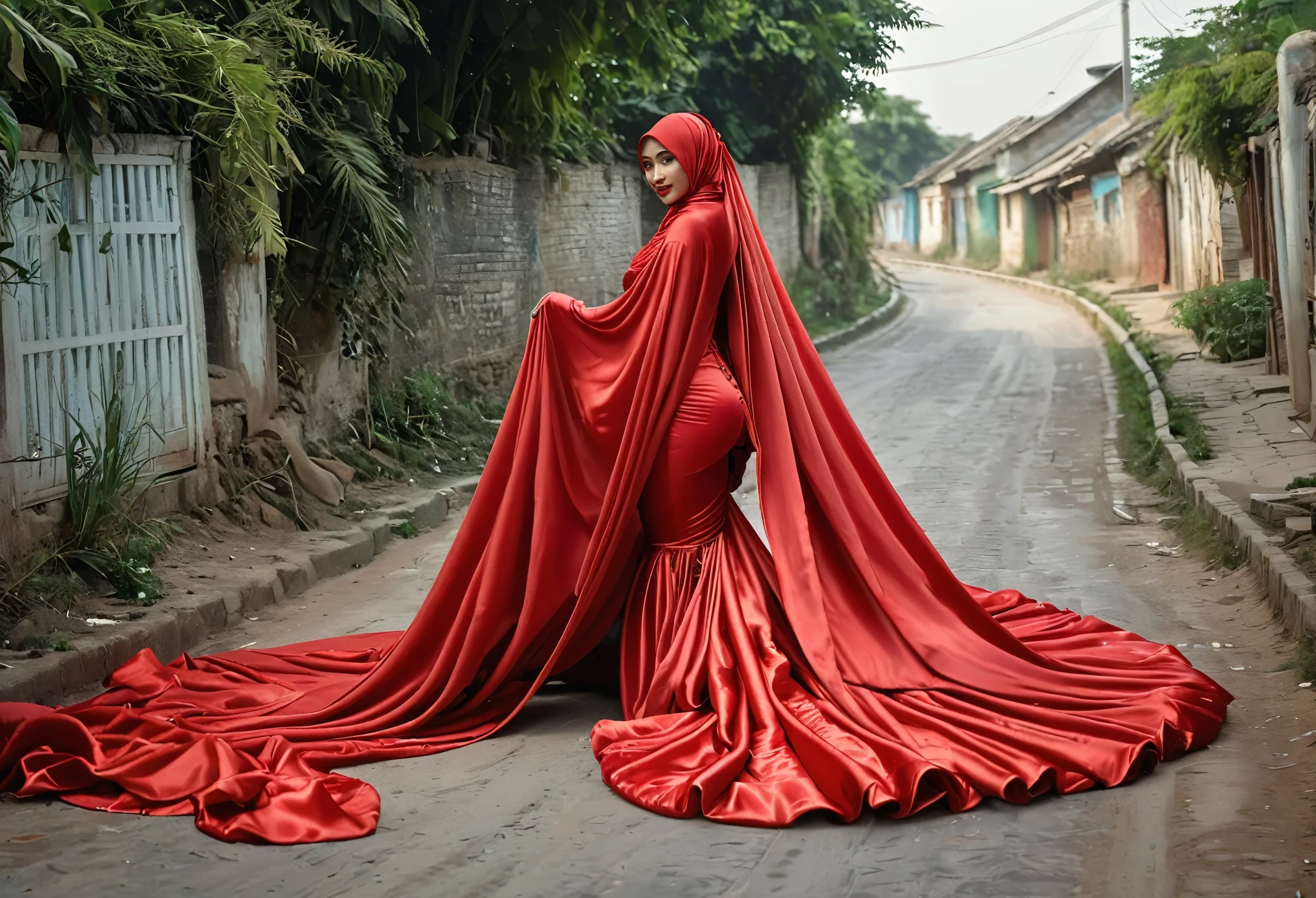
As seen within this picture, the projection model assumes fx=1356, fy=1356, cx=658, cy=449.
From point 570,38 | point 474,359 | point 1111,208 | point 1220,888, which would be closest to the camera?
point 1220,888

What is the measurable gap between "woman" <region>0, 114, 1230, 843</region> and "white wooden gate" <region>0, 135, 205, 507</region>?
6.31ft

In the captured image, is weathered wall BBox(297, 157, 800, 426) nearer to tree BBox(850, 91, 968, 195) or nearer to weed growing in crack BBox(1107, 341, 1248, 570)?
weed growing in crack BBox(1107, 341, 1248, 570)

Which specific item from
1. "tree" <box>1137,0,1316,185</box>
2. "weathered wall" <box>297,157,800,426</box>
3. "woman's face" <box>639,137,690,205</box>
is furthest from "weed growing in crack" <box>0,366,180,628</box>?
"tree" <box>1137,0,1316,185</box>

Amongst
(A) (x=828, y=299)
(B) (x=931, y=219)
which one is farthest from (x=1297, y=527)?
(B) (x=931, y=219)

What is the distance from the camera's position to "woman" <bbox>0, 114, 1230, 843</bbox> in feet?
12.6

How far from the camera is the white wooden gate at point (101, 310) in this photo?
5.97 metres

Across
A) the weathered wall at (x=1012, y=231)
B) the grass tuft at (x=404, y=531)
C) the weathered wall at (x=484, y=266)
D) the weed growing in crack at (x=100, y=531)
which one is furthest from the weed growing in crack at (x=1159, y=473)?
the weathered wall at (x=1012, y=231)

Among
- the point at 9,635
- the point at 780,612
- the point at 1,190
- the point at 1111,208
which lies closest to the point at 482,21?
the point at 1,190

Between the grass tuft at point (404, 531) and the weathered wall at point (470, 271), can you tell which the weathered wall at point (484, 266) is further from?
the grass tuft at point (404, 531)

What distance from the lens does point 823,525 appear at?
4.37 m

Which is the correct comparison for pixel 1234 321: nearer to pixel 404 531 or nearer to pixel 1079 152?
pixel 404 531

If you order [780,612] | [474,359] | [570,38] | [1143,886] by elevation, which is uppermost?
[570,38]

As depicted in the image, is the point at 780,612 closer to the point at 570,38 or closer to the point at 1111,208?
the point at 570,38

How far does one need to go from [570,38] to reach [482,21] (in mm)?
734
